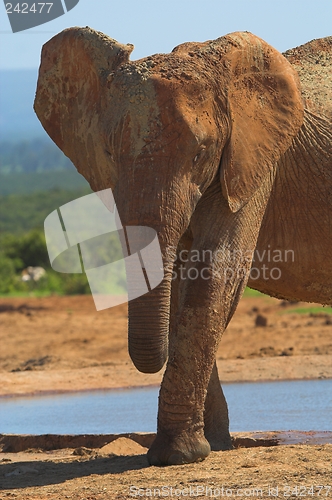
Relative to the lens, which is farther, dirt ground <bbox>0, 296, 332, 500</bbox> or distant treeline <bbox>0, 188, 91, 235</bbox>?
distant treeline <bbox>0, 188, 91, 235</bbox>

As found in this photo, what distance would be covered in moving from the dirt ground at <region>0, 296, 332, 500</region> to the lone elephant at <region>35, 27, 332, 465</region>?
387 millimetres

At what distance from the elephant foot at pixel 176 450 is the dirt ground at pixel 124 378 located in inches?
3.1

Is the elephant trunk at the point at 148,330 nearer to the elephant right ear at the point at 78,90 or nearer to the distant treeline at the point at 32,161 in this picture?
the elephant right ear at the point at 78,90

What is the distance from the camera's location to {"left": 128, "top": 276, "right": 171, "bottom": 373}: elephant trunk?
456 centimetres

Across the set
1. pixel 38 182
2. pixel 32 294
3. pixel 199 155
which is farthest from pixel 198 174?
pixel 38 182

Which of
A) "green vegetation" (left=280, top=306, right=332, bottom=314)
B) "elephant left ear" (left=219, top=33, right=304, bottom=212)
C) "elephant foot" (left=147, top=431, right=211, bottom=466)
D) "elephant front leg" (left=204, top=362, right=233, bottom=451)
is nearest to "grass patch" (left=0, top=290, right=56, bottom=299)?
"green vegetation" (left=280, top=306, right=332, bottom=314)

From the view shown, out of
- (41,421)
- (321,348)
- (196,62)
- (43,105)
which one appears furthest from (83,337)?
(196,62)

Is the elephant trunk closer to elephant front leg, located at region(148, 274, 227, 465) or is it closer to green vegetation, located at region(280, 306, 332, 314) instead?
elephant front leg, located at region(148, 274, 227, 465)

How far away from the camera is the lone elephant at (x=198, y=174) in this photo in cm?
471

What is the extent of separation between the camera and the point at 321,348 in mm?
10906

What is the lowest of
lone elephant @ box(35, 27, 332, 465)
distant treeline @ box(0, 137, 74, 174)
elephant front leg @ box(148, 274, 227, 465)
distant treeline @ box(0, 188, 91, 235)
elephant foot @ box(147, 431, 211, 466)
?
elephant foot @ box(147, 431, 211, 466)

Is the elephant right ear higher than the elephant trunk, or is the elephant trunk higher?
the elephant right ear

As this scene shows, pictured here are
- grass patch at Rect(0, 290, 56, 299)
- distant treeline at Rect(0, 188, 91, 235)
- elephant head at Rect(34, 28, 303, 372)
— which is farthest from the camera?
distant treeline at Rect(0, 188, 91, 235)

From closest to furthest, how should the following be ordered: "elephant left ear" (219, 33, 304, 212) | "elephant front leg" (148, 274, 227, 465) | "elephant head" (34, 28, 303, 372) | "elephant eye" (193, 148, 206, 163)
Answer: "elephant head" (34, 28, 303, 372) < "elephant eye" (193, 148, 206, 163) < "elephant front leg" (148, 274, 227, 465) < "elephant left ear" (219, 33, 304, 212)
